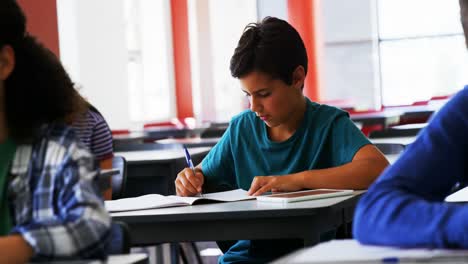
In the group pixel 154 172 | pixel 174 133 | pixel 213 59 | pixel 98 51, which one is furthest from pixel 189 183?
pixel 213 59

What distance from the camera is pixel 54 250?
1.42m

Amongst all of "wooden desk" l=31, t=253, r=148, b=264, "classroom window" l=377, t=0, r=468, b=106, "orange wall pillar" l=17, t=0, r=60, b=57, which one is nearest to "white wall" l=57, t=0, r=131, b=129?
"orange wall pillar" l=17, t=0, r=60, b=57

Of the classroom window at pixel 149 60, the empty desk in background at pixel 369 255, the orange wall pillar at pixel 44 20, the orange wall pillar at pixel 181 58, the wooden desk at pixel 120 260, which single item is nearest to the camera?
the empty desk in background at pixel 369 255

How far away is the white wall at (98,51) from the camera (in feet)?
25.6

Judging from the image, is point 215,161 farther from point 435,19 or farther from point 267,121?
point 435,19

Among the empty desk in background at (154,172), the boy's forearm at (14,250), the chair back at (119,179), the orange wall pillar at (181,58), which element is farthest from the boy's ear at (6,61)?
the orange wall pillar at (181,58)

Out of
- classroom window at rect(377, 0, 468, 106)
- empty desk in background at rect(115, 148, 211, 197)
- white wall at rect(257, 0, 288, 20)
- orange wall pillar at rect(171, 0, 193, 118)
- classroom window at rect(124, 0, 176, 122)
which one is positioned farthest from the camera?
white wall at rect(257, 0, 288, 20)

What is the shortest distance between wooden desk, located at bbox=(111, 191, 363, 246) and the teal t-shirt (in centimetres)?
24

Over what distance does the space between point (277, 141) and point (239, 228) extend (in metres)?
0.42

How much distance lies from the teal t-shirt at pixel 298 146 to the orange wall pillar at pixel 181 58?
7934mm

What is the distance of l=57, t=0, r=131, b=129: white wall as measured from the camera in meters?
7.82

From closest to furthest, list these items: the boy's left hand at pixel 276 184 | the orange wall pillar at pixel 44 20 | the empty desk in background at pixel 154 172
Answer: the boy's left hand at pixel 276 184 < the empty desk in background at pixel 154 172 < the orange wall pillar at pixel 44 20

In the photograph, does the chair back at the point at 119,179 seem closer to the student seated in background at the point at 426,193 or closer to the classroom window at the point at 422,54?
the student seated in background at the point at 426,193

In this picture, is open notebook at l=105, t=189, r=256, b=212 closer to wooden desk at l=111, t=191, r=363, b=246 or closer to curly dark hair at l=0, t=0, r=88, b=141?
wooden desk at l=111, t=191, r=363, b=246
